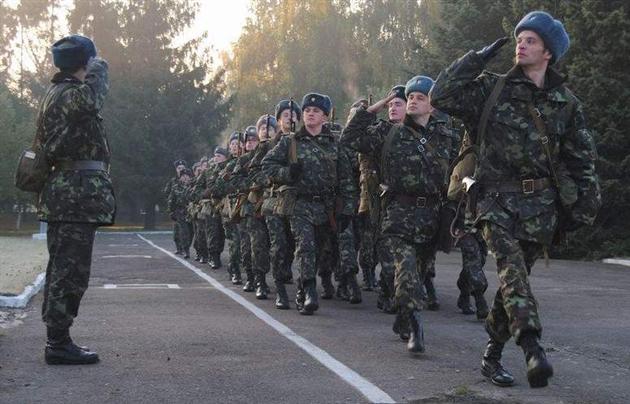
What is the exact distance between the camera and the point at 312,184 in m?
9.75

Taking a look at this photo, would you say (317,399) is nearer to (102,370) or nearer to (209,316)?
(102,370)

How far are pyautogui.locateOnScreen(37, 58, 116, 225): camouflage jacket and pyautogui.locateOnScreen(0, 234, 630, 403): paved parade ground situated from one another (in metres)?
1.10

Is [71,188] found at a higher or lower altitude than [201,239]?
higher

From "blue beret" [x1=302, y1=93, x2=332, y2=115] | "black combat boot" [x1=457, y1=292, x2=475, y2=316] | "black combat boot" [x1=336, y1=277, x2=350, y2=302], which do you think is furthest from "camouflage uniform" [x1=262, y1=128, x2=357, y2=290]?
"black combat boot" [x1=457, y1=292, x2=475, y2=316]

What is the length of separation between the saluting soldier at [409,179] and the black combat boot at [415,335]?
0.02m

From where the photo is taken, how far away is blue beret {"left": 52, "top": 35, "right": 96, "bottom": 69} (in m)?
6.79

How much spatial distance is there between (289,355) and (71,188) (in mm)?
1986

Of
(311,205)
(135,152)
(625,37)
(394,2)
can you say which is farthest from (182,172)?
(135,152)

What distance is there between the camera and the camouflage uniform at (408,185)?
744 centimetres

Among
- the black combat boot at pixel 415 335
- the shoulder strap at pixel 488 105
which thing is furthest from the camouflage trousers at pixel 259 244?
the shoulder strap at pixel 488 105

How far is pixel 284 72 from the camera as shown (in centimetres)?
4678

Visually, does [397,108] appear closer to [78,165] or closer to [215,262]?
[78,165]

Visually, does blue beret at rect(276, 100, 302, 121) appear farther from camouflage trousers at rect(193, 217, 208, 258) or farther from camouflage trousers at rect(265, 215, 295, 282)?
camouflage trousers at rect(193, 217, 208, 258)

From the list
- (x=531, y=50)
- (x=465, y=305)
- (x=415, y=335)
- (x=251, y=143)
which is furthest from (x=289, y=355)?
(x=251, y=143)
